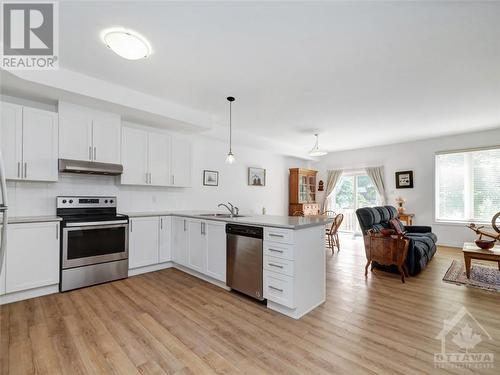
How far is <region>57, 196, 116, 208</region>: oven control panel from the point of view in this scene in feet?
10.6

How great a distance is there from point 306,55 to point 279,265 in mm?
2190

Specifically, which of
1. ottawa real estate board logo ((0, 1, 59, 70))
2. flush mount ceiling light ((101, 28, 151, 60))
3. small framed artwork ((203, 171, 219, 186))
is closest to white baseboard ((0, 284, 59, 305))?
ottawa real estate board logo ((0, 1, 59, 70))

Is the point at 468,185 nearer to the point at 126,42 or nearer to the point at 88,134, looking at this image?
the point at 126,42

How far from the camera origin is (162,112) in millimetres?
3691

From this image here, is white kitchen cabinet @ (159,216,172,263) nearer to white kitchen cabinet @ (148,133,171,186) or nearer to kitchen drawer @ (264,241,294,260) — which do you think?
white kitchen cabinet @ (148,133,171,186)

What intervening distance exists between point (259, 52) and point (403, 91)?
2217mm

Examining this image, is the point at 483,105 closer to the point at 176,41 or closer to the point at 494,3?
the point at 494,3

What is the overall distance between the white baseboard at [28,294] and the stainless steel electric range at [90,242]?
0.09 metres

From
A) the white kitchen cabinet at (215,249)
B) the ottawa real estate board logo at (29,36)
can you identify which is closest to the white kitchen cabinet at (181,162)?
the white kitchen cabinet at (215,249)

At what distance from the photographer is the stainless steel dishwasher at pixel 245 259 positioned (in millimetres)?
2645

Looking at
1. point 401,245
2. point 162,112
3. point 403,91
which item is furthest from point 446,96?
point 162,112

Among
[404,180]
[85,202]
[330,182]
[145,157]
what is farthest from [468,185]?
[85,202]

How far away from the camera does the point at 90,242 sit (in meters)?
3.14

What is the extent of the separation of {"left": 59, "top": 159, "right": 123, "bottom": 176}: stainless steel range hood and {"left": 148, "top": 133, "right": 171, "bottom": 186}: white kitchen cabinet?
0.54 meters
